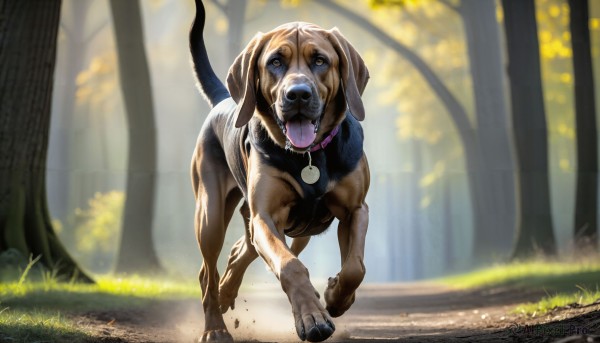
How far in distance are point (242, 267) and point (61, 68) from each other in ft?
39.4

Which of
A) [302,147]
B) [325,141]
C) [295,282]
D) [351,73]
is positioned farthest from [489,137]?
[295,282]

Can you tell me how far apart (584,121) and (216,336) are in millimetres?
10149

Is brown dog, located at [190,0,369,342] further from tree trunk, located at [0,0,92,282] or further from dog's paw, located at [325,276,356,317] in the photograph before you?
tree trunk, located at [0,0,92,282]

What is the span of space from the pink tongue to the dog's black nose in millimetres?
221

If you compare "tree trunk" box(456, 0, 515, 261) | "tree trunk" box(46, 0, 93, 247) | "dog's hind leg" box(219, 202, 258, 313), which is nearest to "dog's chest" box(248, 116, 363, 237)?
"dog's hind leg" box(219, 202, 258, 313)

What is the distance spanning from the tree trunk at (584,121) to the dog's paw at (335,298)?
32.0 feet

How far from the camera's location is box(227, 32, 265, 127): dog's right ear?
578cm

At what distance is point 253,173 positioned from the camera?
5906 mm

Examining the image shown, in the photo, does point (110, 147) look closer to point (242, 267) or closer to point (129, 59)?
point (129, 59)

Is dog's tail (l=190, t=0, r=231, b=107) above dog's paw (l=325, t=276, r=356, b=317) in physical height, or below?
above

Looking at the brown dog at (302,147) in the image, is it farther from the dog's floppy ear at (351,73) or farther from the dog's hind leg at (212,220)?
the dog's hind leg at (212,220)

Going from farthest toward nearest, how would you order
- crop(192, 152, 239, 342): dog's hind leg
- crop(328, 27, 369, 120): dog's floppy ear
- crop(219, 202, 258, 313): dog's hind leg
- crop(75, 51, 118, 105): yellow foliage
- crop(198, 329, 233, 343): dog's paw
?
1. crop(75, 51, 118, 105): yellow foliage
2. crop(219, 202, 258, 313): dog's hind leg
3. crop(192, 152, 239, 342): dog's hind leg
4. crop(198, 329, 233, 343): dog's paw
5. crop(328, 27, 369, 120): dog's floppy ear

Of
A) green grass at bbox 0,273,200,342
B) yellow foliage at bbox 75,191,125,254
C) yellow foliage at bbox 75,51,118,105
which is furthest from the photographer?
yellow foliage at bbox 75,51,118,105

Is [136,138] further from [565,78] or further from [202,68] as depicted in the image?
[565,78]
